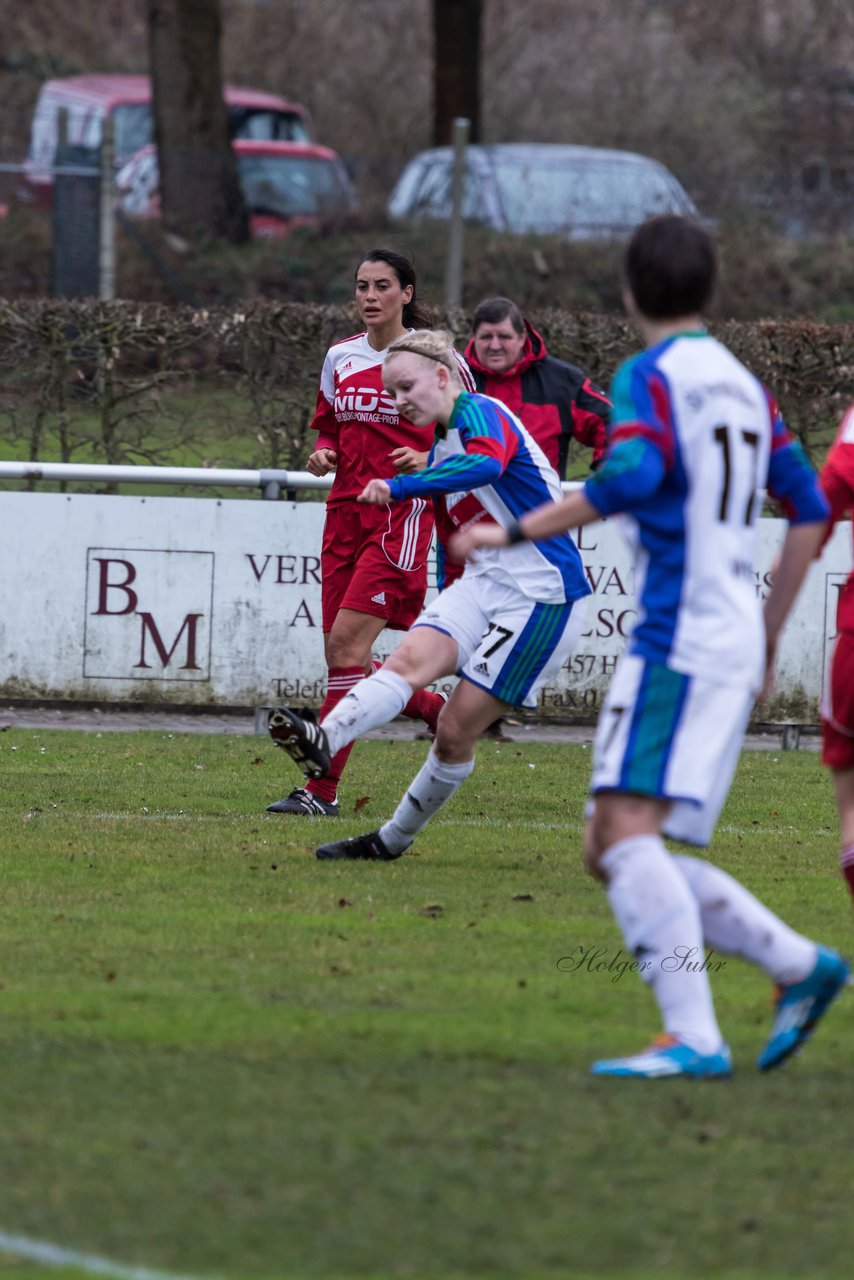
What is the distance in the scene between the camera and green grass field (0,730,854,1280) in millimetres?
3678

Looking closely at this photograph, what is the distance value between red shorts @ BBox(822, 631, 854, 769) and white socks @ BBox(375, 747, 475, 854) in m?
1.91

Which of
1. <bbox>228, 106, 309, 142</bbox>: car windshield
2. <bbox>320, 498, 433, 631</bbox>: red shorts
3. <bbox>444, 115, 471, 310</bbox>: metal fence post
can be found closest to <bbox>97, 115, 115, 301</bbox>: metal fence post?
<bbox>444, 115, 471, 310</bbox>: metal fence post

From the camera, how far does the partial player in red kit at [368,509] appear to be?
8.34 m

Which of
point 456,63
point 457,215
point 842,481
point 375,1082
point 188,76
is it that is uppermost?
point 456,63

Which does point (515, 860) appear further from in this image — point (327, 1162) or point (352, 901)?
point (327, 1162)

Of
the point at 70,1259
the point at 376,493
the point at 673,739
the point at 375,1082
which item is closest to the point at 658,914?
the point at 673,739

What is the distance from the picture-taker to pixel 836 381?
12.7 meters

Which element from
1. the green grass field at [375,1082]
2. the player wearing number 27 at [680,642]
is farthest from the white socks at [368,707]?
the player wearing number 27 at [680,642]

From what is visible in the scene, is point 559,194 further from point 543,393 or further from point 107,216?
point 543,393

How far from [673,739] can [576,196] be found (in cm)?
1566

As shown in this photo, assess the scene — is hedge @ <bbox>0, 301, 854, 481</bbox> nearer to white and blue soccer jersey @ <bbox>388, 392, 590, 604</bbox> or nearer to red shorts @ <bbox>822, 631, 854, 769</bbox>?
white and blue soccer jersey @ <bbox>388, 392, 590, 604</bbox>

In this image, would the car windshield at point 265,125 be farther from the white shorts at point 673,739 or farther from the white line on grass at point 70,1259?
the white line on grass at point 70,1259

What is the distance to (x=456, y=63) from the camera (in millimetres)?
24406

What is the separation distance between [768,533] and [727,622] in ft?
22.2
